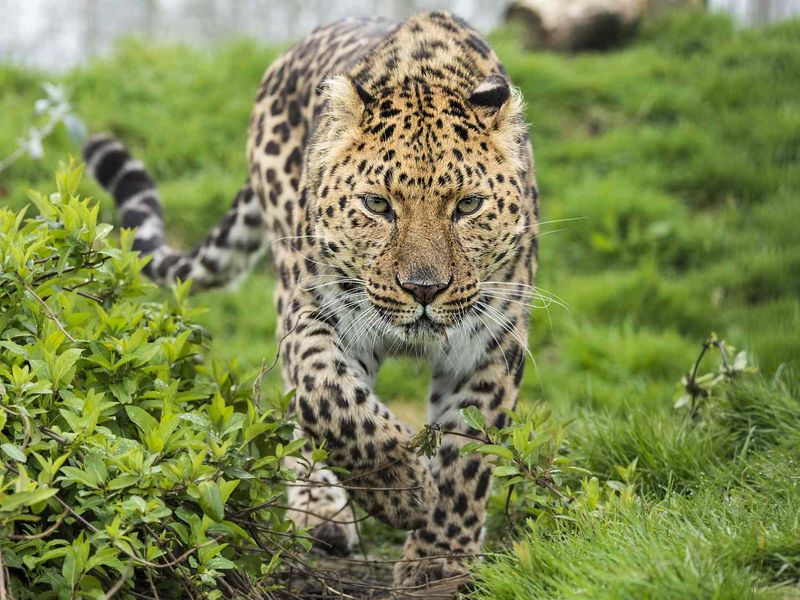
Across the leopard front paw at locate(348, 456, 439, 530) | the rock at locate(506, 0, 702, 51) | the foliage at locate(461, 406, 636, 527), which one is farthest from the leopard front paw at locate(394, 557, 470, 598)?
the rock at locate(506, 0, 702, 51)

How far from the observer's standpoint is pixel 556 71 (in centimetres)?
1127

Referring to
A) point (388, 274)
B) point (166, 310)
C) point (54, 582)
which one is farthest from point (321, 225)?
point (54, 582)

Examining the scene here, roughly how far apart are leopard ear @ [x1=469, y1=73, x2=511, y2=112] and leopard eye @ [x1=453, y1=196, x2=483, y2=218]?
1.47 feet

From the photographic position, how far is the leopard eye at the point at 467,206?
4.27 meters

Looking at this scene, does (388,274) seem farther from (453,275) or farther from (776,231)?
(776,231)

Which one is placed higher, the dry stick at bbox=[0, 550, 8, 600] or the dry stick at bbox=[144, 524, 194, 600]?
the dry stick at bbox=[0, 550, 8, 600]

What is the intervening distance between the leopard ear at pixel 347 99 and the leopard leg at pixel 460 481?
1.17 meters

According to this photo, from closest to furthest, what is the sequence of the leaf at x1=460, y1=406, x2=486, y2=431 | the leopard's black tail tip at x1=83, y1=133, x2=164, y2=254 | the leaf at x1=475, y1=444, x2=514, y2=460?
the leaf at x1=475, y1=444, x2=514, y2=460 < the leaf at x1=460, y1=406, x2=486, y2=431 < the leopard's black tail tip at x1=83, y1=133, x2=164, y2=254

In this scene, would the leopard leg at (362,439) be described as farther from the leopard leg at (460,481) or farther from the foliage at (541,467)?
the foliage at (541,467)

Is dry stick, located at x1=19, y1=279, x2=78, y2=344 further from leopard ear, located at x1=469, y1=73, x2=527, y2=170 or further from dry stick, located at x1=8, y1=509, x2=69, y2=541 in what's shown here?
leopard ear, located at x1=469, y1=73, x2=527, y2=170

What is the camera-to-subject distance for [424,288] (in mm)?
4098

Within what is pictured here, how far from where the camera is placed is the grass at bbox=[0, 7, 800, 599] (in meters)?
3.60

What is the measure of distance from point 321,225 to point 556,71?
7.37 metres

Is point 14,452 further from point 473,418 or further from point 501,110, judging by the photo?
point 501,110
